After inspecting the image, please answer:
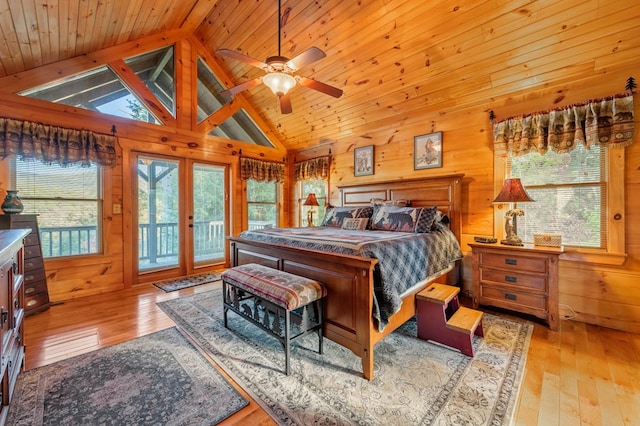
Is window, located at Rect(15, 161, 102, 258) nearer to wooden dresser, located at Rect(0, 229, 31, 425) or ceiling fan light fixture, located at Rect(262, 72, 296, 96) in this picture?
wooden dresser, located at Rect(0, 229, 31, 425)

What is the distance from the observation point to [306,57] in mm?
2178

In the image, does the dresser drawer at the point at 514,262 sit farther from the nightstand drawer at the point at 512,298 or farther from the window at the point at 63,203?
the window at the point at 63,203

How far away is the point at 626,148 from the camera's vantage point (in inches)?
98.3

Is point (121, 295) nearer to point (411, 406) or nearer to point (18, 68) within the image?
point (18, 68)

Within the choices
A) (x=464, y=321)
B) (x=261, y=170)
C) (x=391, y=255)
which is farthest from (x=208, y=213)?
(x=464, y=321)

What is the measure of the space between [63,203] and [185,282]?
5.98ft

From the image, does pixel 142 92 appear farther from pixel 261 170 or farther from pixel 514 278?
pixel 514 278

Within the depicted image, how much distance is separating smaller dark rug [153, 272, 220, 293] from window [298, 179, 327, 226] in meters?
2.06

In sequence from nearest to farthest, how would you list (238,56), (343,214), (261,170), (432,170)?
1. (238,56)
2. (432,170)
3. (343,214)
4. (261,170)

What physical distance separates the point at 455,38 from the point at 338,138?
242 centimetres

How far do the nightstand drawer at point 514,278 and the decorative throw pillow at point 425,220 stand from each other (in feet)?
2.32

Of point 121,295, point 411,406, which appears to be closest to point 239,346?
point 411,406

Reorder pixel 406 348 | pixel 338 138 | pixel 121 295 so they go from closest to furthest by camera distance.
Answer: pixel 406 348, pixel 121 295, pixel 338 138

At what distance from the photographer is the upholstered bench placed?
6.13ft
